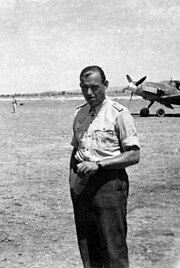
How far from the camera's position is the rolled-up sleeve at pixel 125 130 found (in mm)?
2914

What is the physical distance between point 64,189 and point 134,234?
268 cm

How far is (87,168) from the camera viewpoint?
2.87m

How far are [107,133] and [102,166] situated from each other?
0.23m

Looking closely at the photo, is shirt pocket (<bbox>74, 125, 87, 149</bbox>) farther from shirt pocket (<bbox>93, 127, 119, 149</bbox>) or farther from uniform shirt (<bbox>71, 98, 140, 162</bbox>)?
shirt pocket (<bbox>93, 127, 119, 149</bbox>)

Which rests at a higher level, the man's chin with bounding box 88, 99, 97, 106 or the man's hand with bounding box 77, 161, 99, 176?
the man's chin with bounding box 88, 99, 97, 106

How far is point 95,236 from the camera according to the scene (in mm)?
3180

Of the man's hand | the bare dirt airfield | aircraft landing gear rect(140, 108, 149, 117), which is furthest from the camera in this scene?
aircraft landing gear rect(140, 108, 149, 117)

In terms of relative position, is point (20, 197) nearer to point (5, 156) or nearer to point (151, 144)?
point (5, 156)

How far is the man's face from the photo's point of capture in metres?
3.01

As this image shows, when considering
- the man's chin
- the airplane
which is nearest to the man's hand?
the man's chin

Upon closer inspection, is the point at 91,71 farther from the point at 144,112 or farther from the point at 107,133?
the point at 144,112

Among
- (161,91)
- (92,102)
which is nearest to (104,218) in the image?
(92,102)

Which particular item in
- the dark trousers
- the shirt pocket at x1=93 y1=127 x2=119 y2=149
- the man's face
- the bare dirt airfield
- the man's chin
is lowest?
the bare dirt airfield

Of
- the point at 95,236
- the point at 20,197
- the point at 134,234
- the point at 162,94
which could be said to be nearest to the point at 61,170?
the point at 20,197
